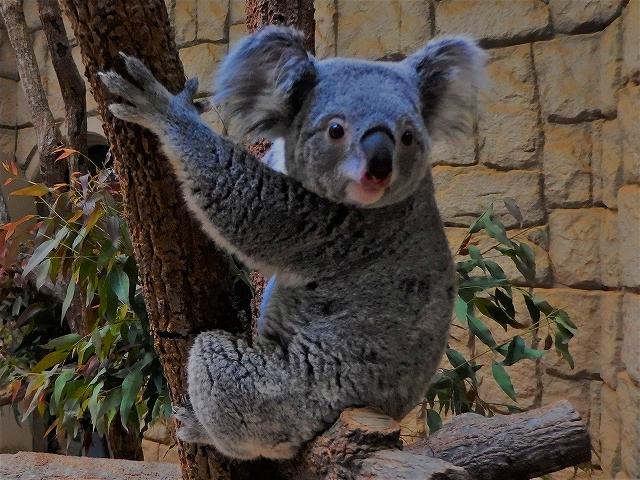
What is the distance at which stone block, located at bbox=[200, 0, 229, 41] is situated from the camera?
14.6 feet

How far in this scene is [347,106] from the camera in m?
1.40

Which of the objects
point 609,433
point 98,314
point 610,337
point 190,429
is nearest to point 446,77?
point 190,429

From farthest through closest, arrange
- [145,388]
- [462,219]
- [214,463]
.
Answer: [462,219], [145,388], [214,463]

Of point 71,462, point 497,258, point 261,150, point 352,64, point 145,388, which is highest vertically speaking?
point 352,64

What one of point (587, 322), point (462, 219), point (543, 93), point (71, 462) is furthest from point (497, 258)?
point (71, 462)

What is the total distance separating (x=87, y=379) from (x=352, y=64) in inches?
57.3

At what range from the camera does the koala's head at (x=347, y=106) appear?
4.48ft

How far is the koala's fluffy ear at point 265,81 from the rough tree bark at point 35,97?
160 cm

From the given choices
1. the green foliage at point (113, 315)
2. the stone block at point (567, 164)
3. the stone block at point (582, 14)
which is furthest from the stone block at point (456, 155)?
the green foliage at point (113, 315)

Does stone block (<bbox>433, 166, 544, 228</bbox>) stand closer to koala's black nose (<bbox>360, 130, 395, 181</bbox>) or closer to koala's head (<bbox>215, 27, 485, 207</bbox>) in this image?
koala's head (<bbox>215, 27, 485, 207</bbox>)

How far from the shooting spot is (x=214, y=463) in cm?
157

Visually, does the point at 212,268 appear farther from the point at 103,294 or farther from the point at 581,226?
the point at 581,226

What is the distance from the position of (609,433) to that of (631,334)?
1.74ft

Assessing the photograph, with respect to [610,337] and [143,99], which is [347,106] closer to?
[143,99]
